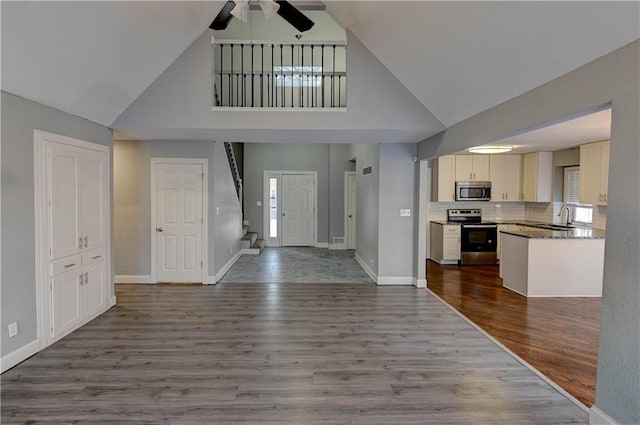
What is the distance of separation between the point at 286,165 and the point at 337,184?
1.56m

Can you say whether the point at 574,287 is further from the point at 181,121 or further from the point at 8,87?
the point at 8,87

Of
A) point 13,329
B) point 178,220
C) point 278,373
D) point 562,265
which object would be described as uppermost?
point 178,220

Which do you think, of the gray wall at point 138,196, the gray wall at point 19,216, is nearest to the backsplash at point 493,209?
the gray wall at point 138,196

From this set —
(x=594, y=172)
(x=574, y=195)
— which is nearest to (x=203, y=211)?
(x=594, y=172)

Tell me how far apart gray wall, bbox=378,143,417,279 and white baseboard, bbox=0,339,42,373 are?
4536 mm

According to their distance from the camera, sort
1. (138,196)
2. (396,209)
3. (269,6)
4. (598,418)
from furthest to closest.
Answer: (396,209) < (138,196) < (269,6) < (598,418)

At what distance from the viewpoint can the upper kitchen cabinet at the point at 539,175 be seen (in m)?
7.09

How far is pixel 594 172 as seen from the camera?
564 cm

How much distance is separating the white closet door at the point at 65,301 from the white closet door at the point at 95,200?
43cm

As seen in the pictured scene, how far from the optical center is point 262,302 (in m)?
4.92

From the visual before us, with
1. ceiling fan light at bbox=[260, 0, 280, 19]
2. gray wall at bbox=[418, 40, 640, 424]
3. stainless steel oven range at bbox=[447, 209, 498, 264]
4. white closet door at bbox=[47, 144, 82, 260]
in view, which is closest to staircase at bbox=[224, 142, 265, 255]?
white closet door at bbox=[47, 144, 82, 260]

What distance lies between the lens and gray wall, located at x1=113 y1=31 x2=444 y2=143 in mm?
4504

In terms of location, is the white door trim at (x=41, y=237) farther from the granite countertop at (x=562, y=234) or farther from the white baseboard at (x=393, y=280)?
the granite countertop at (x=562, y=234)

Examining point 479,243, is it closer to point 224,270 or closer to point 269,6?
point 224,270
